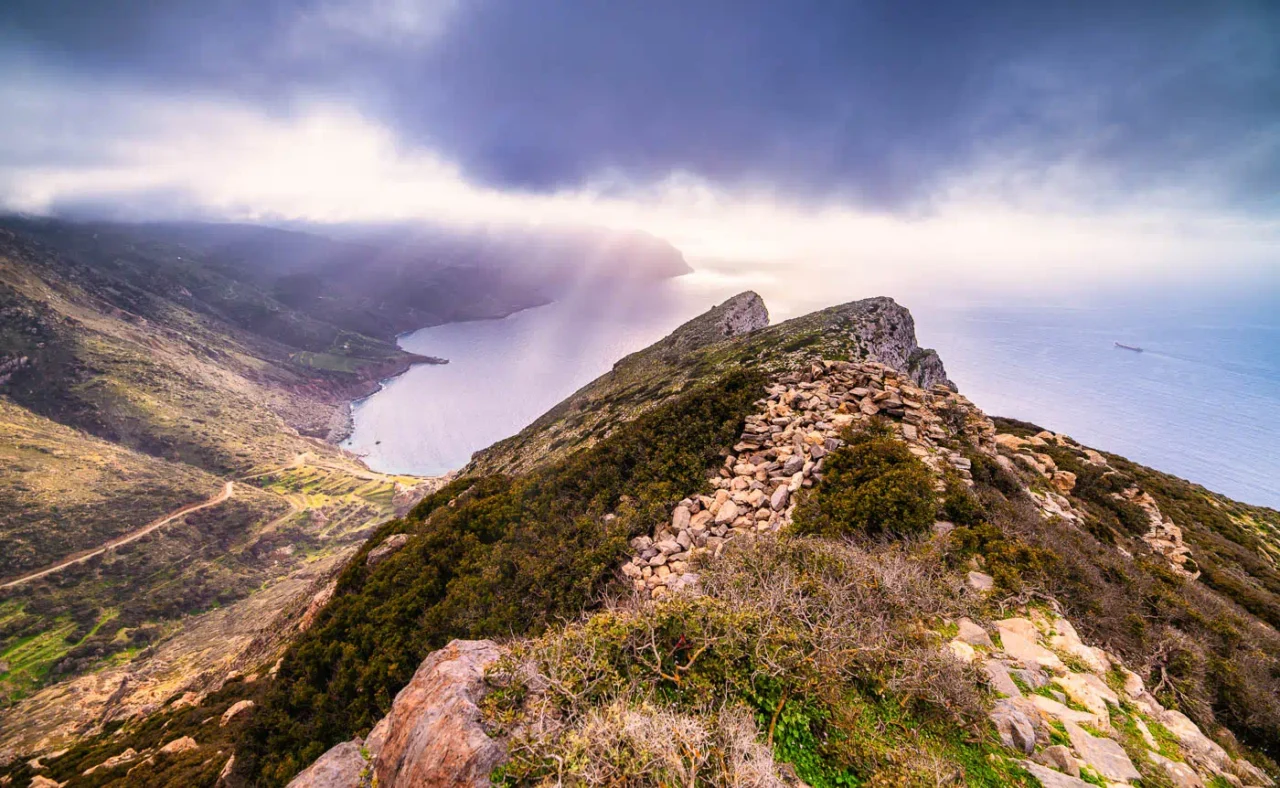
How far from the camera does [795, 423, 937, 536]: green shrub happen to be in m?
7.34

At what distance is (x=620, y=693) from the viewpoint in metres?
3.86

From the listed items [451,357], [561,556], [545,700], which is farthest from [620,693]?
[451,357]

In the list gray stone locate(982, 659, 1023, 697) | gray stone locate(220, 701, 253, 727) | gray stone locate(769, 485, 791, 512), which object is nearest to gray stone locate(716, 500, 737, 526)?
gray stone locate(769, 485, 791, 512)

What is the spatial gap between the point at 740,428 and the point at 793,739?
27.2 feet

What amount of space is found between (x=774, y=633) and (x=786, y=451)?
20.6 ft

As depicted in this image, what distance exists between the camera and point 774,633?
4492 mm

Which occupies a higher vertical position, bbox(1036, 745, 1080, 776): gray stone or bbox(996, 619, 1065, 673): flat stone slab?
bbox(1036, 745, 1080, 776): gray stone

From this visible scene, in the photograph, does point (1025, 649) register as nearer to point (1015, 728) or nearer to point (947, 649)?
point (947, 649)

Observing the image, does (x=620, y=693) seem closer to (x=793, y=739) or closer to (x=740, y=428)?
(x=793, y=739)

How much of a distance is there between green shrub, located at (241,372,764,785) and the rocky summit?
0.22ft

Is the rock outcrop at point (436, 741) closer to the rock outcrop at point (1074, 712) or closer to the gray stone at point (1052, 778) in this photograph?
the gray stone at point (1052, 778)

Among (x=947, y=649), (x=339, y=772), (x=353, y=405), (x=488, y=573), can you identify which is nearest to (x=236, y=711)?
(x=488, y=573)

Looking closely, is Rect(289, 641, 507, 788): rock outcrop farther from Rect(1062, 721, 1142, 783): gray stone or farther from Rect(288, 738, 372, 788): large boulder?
Rect(1062, 721, 1142, 783): gray stone

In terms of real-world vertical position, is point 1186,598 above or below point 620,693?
below
